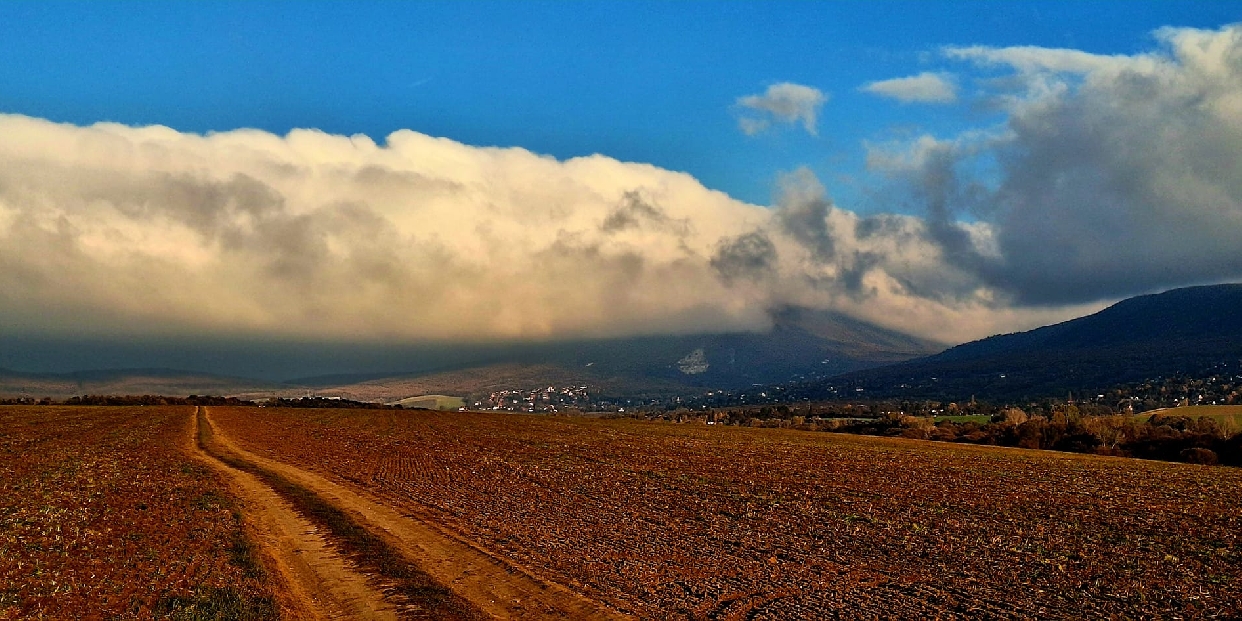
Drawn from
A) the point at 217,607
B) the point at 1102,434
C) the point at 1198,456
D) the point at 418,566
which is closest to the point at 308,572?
the point at 418,566

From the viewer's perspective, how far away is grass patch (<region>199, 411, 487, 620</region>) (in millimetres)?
16250

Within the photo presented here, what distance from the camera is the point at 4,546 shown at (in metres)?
20.7

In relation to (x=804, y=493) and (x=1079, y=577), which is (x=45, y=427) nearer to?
(x=804, y=493)

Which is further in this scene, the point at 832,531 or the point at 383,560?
the point at 832,531

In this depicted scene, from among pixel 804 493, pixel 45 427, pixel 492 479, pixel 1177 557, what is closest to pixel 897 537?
pixel 1177 557

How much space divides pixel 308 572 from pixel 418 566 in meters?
2.37

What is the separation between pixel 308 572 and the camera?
1930 cm

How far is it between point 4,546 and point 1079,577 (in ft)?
81.3

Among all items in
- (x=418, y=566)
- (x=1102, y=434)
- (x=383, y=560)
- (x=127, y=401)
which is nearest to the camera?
(x=418, y=566)

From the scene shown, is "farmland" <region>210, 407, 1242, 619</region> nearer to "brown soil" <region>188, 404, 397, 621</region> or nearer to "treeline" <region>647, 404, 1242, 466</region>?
"brown soil" <region>188, 404, 397, 621</region>

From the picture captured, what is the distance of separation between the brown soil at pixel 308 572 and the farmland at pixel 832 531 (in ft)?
12.0

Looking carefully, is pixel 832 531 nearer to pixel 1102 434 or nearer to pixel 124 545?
pixel 124 545

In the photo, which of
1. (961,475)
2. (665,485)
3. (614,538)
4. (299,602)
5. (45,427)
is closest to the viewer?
(299,602)

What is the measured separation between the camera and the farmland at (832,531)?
17.3 m
